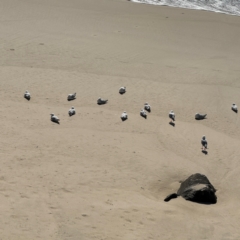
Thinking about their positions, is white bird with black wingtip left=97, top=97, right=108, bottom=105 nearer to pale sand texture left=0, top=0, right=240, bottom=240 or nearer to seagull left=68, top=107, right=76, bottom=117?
pale sand texture left=0, top=0, right=240, bottom=240

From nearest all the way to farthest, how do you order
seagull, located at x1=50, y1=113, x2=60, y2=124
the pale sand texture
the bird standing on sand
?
1. the pale sand texture
2. seagull, located at x1=50, y1=113, x2=60, y2=124
3. the bird standing on sand

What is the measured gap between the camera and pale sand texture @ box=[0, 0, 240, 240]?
8047mm

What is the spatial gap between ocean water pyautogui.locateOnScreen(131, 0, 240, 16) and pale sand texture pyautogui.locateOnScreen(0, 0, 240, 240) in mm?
2005

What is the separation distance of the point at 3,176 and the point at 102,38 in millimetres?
8398

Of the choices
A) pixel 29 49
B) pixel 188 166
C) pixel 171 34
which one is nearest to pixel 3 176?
pixel 188 166

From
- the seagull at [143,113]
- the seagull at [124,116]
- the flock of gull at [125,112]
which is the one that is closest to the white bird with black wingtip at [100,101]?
the flock of gull at [125,112]

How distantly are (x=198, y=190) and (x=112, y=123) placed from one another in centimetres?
307

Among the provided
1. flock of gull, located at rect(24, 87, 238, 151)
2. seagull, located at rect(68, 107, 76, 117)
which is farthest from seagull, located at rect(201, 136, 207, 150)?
seagull, located at rect(68, 107, 76, 117)

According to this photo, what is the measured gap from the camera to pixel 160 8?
793 inches

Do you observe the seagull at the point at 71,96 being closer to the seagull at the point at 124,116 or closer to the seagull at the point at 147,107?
the seagull at the point at 124,116

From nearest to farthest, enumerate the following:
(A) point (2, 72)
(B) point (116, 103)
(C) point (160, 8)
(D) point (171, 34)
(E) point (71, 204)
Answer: (E) point (71, 204)
(B) point (116, 103)
(A) point (2, 72)
(D) point (171, 34)
(C) point (160, 8)

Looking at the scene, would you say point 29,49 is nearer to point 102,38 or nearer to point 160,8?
point 102,38

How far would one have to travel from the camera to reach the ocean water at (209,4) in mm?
21031

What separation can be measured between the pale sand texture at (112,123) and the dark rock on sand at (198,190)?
158 mm
